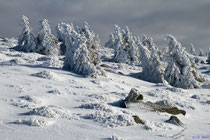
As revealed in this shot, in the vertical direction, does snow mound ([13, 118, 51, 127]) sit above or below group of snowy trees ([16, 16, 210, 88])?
below

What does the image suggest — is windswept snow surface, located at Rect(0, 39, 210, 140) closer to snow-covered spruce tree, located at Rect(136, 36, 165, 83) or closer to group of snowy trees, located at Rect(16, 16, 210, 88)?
group of snowy trees, located at Rect(16, 16, 210, 88)

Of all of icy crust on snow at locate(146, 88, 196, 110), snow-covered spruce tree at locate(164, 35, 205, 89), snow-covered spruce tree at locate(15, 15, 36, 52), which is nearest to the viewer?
icy crust on snow at locate(146, 88, 196, 110)

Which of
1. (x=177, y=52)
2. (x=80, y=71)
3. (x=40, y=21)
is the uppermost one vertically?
(x=40, y=21)

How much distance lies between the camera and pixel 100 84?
74.7 ft

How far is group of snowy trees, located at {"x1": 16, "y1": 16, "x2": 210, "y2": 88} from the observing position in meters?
29.0

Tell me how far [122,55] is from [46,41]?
21.5 meters

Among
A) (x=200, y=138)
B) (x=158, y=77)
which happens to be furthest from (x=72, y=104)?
(x=158, y=77)

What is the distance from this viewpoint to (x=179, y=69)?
3719 centimetres

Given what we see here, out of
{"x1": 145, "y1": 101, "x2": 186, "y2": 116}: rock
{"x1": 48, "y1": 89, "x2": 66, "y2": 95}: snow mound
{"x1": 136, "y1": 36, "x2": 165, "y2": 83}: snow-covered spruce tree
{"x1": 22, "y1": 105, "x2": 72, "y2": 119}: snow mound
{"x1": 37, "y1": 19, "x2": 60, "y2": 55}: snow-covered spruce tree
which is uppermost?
{"x1": 37, "y1": 19, "x2": 60, "y2": 55}: snow-covered spruce tree

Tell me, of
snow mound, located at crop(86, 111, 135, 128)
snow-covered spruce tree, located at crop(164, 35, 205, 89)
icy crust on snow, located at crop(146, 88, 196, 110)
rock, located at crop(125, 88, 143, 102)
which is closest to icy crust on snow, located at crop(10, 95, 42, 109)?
snow mound, located at crop(86, 111, 135, 128)

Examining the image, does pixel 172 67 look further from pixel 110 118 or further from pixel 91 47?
pixel 110 118

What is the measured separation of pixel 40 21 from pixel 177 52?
33.9 meters

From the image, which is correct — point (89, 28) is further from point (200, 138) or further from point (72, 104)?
Result: point (200, 138)

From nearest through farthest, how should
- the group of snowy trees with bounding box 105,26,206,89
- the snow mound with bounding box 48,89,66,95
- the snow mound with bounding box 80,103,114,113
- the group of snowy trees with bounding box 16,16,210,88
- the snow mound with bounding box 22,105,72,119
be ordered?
1. the snow mound with bounding box 22,105,72,119
2. the snow mound with bounding box 80,103,114,113
3. the snow mound with bounding box 48,89,66,95
4. the group of snowy trees with bounding box 16,16,210,88
5. the group of snowy trees with bounding box 105,26,206,89
